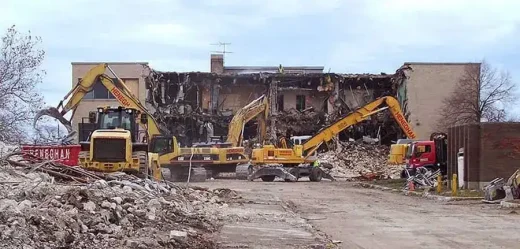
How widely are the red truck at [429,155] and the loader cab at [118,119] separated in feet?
54.4

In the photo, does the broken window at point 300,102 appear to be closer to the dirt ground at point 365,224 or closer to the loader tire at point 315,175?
the loader tire at point 315,175

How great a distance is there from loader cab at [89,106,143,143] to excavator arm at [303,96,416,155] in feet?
64.9

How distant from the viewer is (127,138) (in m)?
23.8

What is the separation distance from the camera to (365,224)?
1711cm

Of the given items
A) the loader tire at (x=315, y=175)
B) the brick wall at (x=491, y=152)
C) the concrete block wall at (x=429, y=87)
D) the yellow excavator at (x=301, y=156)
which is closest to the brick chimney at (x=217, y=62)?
the concrete block wall at (x=429, y=87)

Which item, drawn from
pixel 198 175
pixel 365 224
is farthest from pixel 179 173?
pixel 365 224

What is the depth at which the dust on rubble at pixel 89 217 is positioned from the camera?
957 centimetres

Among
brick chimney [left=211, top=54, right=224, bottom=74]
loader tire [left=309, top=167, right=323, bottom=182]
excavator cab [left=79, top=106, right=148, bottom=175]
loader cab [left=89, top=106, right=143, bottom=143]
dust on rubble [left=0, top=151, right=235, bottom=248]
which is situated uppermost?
brick chimney [left=211, top=54, right=224, bottom=74]

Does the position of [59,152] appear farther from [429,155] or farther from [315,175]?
[315,175]

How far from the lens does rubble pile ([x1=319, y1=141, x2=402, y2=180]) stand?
176 feet

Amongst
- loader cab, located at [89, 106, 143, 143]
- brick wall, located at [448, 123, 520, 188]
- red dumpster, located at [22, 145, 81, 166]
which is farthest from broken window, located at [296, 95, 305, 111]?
red dumpster, located at [22, 145, 81, 166]

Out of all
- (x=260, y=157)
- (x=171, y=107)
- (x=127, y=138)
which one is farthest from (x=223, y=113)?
(x=127, y=138)

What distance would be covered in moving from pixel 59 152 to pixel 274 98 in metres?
41.9

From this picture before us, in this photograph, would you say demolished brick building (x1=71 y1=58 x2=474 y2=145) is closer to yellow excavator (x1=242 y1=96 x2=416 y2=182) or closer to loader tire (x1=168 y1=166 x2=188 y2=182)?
yellow excavator (x1=242 y1=96 x2=416 y2=182)
